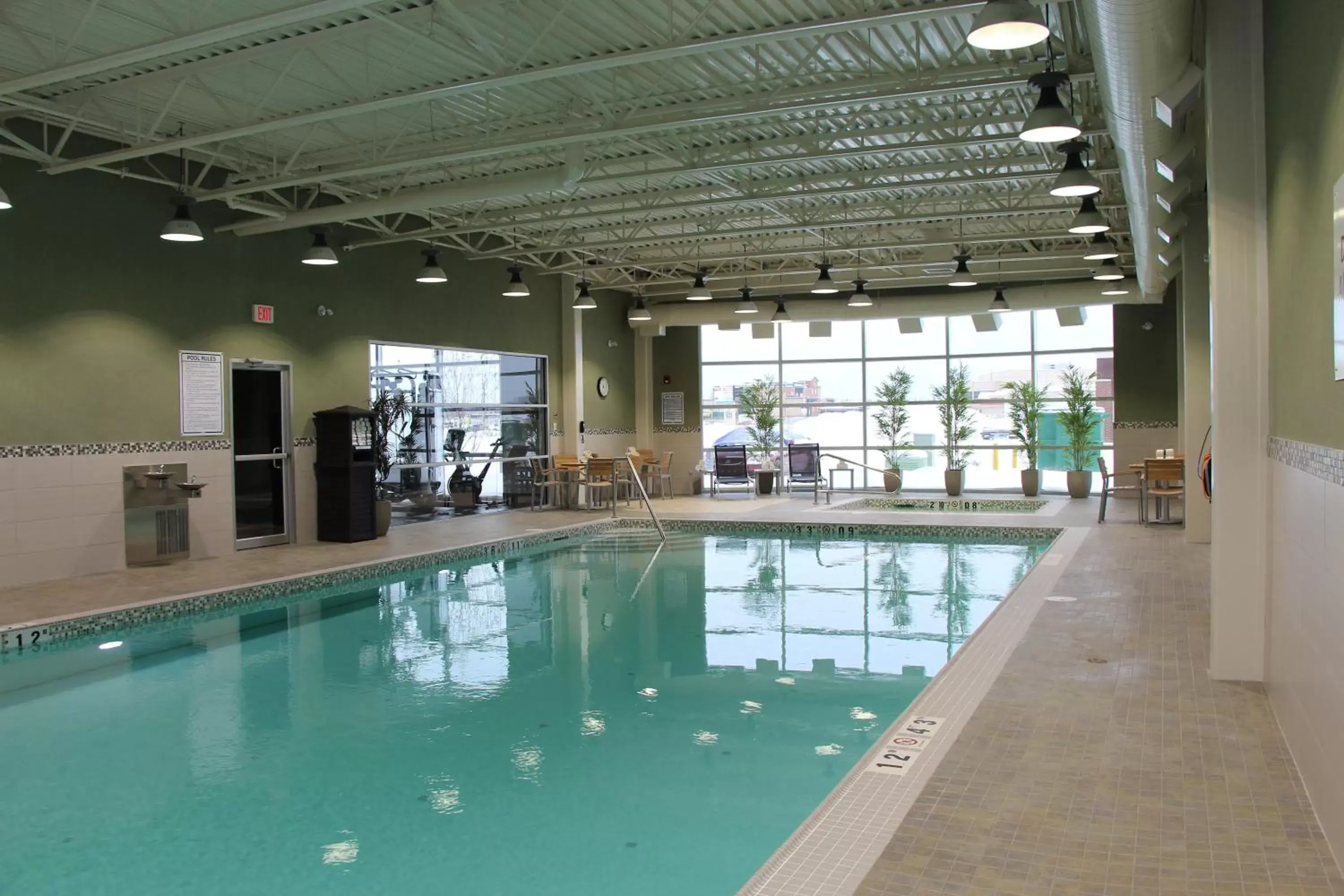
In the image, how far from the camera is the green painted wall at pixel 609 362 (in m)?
16.2

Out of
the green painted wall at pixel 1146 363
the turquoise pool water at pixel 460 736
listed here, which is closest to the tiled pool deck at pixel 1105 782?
the turquoise pool water at pixel 460 736

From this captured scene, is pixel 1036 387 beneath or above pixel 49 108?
beneath

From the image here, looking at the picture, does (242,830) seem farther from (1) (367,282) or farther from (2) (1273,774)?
(1) (367,282)

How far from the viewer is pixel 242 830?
373cm

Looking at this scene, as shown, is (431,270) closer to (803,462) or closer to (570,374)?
(570,374)

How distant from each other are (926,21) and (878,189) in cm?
415

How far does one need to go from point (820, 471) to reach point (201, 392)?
9823 millimetres

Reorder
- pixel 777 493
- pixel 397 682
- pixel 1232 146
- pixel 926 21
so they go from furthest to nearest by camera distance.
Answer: pixel 777 493
pixel 926 21
pixel 397 682
pixel 1232 146

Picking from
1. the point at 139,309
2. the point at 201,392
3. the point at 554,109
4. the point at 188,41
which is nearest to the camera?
the point at 188,41

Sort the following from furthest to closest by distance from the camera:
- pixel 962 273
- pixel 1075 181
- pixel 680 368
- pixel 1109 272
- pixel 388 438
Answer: pixel 680 368 < pixel 1109 272 < pixel 388 438 < pixel 962 273 < pixel 1075 181

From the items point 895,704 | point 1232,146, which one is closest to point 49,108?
point 895,704

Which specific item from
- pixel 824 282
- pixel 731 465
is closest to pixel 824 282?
pixel 824 282

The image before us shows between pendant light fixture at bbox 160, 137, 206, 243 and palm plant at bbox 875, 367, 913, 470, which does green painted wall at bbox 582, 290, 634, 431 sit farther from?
pendant light fixture at bbox 160, 137, 206, 243

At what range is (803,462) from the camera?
16.3m
